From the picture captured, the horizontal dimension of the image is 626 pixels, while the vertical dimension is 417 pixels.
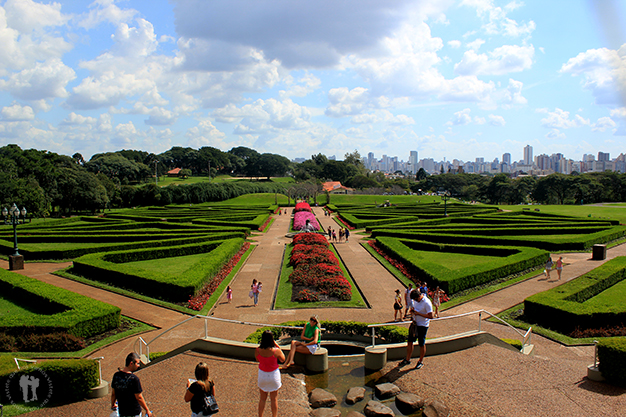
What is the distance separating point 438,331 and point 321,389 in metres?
6.36

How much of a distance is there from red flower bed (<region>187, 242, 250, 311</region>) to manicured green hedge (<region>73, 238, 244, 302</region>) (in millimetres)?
270

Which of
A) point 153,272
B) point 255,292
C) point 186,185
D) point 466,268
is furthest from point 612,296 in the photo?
point 186,185

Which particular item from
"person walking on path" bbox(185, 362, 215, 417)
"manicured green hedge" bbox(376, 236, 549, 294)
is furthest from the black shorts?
"manicured green hedge" bbox(376, 236, 549, 294)

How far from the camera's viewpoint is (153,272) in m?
17.8

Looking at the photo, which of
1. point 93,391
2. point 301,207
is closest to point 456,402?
point 93,391

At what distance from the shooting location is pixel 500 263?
63.3ft

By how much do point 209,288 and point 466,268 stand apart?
12.3 metres

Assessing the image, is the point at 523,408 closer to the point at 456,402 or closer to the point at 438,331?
the point at 456,402

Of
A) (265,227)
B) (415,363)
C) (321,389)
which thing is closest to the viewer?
(321,389)

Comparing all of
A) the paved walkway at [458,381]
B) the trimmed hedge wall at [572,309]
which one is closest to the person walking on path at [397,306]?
the paved walkway at [458,381]

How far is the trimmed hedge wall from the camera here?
490 inches

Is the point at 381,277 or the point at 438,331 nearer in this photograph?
the point at 438,331

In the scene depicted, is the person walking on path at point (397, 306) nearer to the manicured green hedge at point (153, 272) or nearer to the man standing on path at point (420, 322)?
the man standing on path at point (420, 322)
